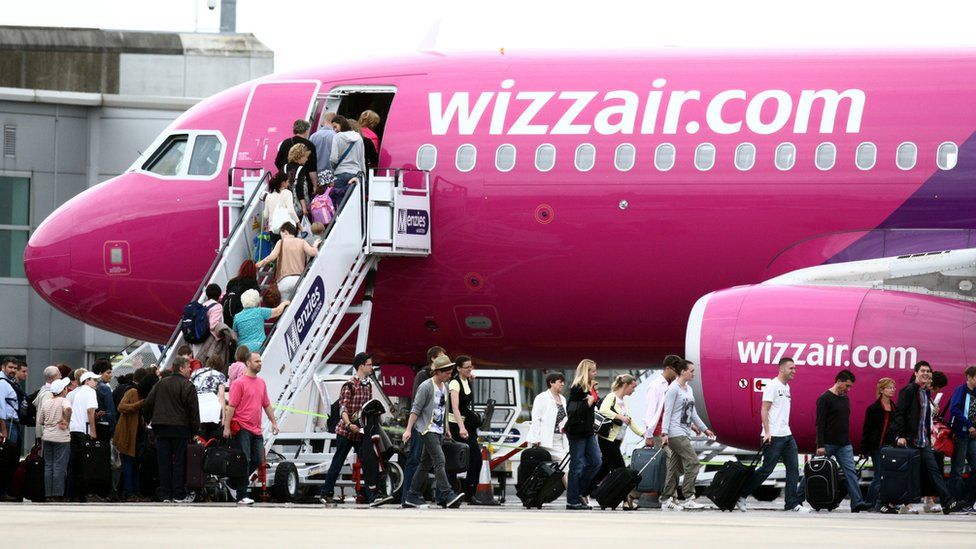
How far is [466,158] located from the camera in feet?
70.5

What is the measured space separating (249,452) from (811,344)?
589 cm

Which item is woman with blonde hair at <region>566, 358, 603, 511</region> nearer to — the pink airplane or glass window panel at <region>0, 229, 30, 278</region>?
the pink airplane

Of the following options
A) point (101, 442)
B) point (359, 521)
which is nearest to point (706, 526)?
point (359, 521)

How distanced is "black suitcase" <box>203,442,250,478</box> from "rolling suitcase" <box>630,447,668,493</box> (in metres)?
3.95

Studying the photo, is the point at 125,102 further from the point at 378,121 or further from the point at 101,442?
the point at 101,442

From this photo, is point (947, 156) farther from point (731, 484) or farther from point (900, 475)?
point (731, 484)

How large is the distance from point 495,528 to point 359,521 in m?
1.42

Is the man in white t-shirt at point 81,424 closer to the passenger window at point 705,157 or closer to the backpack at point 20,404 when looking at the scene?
the backpack at point 20,404

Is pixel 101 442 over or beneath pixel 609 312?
beneath

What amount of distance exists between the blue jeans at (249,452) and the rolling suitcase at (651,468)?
12.5 feet

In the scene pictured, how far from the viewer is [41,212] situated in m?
36.8

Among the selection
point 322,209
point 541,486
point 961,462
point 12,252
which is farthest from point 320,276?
point 12,252

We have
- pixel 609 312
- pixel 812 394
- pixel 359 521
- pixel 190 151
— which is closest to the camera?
pixel 359 521

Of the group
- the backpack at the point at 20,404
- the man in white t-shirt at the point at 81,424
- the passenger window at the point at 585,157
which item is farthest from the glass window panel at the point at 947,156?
the backpack at the point at 20,404
